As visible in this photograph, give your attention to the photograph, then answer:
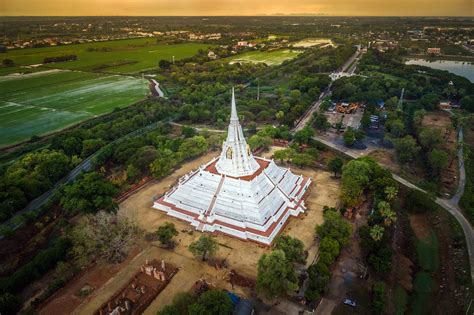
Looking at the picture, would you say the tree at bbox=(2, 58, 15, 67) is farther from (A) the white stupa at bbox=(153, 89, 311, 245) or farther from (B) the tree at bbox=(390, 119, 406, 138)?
(B) the tree at bbox=(390, 119, 406, 138)

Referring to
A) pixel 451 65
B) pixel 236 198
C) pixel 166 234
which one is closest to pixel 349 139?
pixel 236 198

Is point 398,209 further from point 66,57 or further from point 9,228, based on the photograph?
point 66,57

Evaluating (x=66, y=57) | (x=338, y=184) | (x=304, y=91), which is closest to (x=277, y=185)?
(x=338, y=184)

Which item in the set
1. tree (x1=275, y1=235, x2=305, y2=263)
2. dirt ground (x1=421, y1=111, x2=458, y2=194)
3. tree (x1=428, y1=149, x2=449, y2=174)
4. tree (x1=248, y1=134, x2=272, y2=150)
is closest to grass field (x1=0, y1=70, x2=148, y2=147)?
tree (x1=248, y1=134, x2=272, y2=150)

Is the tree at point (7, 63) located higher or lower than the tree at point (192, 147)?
lower

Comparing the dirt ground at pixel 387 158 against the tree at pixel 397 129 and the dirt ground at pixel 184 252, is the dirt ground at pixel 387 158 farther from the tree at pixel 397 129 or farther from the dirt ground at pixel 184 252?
the dirt ground at pixel 184 252

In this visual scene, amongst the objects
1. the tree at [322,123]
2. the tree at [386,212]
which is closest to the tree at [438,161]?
the tree at [386,212]
